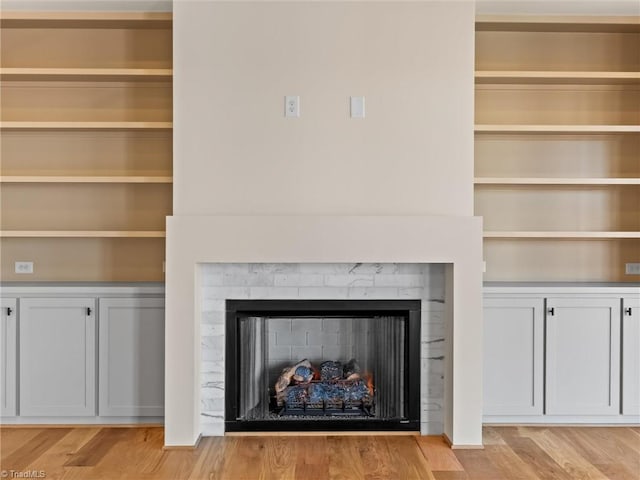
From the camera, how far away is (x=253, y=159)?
11.6 ft

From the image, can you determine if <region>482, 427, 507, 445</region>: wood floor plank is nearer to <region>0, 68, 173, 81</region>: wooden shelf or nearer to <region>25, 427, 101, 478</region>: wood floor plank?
<region>25, 427, 101, 478</region>: wood floor plank

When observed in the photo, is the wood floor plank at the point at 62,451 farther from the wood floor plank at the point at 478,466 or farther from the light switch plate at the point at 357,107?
the light switch plate at the point at 357,107

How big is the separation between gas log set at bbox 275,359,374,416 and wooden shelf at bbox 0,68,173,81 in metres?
1.99

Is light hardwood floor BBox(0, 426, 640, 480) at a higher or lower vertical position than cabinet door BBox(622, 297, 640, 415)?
lower

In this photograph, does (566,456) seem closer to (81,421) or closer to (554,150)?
(554,150)

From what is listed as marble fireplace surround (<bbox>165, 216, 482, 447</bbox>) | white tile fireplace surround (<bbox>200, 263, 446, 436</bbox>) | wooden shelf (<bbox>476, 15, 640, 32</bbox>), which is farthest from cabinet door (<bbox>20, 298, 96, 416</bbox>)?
wooden shelf (<bbox>476, 15, 640, 32</bbox>)

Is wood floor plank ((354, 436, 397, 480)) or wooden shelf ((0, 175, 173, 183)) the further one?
wooden shelf ((0, 175, 173, 183))

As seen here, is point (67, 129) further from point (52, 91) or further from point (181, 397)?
point (181, 397)

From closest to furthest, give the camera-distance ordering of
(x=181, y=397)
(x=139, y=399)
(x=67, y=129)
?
(x=181, y=397) < (x=139, y=399) < (x=67, y=129)

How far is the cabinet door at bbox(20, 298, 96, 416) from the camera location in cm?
371

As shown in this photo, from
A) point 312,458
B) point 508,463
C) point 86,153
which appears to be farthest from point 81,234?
point 508,463

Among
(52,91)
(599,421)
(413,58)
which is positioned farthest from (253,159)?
(599,421)

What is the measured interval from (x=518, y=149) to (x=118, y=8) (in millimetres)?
2741

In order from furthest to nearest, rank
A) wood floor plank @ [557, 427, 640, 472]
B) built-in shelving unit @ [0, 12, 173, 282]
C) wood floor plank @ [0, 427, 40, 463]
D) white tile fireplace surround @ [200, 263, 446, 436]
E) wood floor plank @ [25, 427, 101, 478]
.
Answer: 1. built-in shelving unit @ [0, 12, 173, 282]
2. white tile fireplace surround @ [200, 263, 446, 436]
3. wood floor plank @ [0, 427, 40, 463]
4. wood floor plank @ [557, 427, 640, 472]
5. wood floor plank @ [25, 427, 101, 478]
